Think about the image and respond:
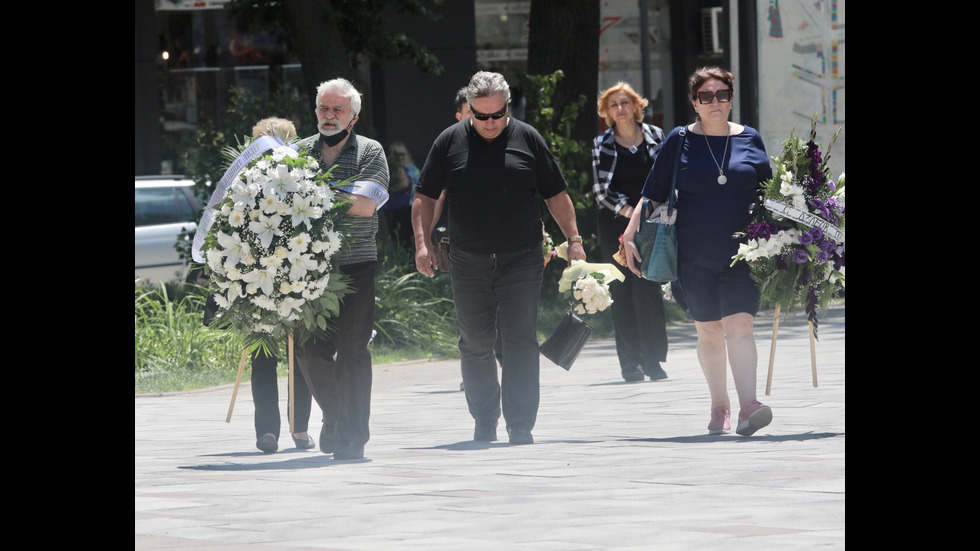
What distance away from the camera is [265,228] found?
817 centimetres

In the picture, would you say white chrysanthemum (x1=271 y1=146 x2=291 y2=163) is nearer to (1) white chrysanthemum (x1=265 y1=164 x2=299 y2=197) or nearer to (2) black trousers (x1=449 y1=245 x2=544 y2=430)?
(1) white chrysanthemum (x1=265 y1=164 x2=299 y2=197)

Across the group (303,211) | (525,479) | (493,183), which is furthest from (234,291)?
(525,479)

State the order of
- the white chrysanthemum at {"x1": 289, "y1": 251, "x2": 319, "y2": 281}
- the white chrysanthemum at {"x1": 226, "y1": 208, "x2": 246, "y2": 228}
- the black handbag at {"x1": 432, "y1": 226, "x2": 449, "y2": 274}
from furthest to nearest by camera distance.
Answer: the black handbag at {"x1": 432, "y1": 226, "x2": 449, "y2": 274} < the white chrysanthemum at {"x1": 226, "y1": 208, "x2": 246, "y2": 228} < the white chrysanthemum at {"x1": 289, "y1": 251, "x2": 319, "y2": 281}

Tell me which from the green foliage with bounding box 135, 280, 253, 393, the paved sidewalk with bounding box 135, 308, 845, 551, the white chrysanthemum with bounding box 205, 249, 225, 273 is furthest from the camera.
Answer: the green foliage with bounding box 135, 280, 253, 393

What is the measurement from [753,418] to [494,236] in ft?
5.52

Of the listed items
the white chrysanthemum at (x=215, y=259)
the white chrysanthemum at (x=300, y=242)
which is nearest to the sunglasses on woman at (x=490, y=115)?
the white chrysanthemum at (x=300, y=242)

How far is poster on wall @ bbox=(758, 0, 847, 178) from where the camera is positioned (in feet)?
54.0

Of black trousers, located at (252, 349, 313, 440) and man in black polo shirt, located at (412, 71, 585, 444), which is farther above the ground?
man in black polo shirt, located at (412, 71, 585, 444)

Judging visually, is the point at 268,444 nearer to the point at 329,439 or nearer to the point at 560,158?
the point at 329,439

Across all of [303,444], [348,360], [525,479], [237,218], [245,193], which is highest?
[245,193]

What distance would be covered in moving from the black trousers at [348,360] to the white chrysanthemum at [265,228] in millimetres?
414

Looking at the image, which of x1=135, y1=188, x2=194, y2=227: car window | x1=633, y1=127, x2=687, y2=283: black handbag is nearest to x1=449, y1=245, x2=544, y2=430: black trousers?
x1=633, y1=127, x2=687, y2=283: black handbag

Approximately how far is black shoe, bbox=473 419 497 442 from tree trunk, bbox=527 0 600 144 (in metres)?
9.00

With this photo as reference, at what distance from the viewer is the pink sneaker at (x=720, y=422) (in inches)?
340
